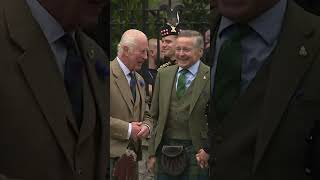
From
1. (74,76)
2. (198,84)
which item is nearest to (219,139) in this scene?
(198,84)

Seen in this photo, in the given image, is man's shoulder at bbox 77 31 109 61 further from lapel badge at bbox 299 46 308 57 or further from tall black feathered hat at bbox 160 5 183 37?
lapel badge at bbox 299 46 308 57

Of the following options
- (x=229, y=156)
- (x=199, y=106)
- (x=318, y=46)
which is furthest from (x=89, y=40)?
(x=318, y=46)

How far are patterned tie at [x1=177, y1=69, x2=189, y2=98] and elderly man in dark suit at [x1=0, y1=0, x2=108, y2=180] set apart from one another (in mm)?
326

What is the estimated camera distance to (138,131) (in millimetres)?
2432

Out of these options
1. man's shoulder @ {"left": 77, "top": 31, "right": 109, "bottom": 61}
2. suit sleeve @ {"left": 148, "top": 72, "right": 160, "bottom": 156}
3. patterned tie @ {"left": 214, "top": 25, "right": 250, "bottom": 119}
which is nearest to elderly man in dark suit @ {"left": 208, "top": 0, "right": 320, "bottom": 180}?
patterned tie @ {"left": 214, "top": 25, "right": 250, "bottom": 119}

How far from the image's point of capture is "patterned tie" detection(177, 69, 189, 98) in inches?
94.7

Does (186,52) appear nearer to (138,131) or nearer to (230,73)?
(230,73)

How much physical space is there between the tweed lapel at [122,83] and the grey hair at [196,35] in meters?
0.30

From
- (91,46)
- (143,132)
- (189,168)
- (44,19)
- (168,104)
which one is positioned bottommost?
(189,168)

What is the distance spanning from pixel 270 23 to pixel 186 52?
1.13ft

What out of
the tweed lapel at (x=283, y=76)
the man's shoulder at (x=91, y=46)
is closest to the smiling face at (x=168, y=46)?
the man's shoulder at (x=91, y=46)

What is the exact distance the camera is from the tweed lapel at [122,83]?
8.02 feet

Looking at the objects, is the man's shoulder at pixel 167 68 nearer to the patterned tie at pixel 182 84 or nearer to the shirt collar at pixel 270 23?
the patterned tie at pixel 182 84

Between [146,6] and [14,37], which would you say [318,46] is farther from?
[14,37]
